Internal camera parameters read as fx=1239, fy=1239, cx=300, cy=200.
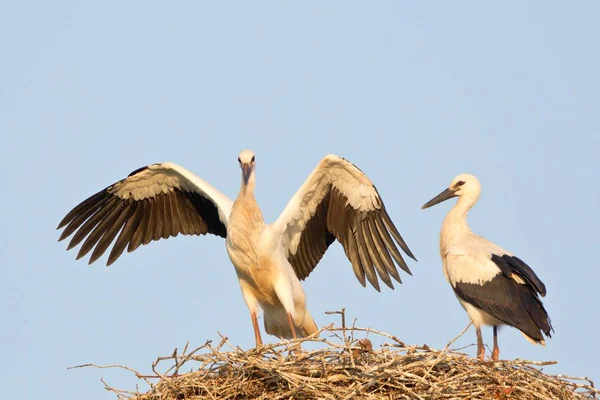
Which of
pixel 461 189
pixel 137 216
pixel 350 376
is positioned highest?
pixel 461 189

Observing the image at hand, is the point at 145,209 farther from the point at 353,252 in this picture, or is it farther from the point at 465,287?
the point at 465,287

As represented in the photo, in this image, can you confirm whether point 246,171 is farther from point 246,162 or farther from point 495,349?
point 495,349

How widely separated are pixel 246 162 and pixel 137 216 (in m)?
1.61

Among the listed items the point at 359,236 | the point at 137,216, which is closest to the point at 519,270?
the point at 359,236

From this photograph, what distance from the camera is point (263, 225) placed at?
1035 centimetres

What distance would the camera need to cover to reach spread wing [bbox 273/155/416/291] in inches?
410

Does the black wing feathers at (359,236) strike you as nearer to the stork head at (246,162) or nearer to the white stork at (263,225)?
the white stork at (263,225)

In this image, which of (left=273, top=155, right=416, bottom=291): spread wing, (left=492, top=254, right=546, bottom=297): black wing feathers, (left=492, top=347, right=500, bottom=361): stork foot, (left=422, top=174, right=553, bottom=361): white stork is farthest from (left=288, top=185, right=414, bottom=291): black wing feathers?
(left=492, top=347, right=500, bottom=361): stork foot

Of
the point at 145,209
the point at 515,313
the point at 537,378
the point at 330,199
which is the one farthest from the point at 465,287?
the point at 145,209

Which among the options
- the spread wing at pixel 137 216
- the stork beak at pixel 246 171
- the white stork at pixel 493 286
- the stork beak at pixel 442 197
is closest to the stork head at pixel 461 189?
the stork beak at pixel 442 197

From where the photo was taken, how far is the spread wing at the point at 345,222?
34.1ft

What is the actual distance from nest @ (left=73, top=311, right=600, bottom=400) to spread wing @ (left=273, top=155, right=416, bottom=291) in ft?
6.16

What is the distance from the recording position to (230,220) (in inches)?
403

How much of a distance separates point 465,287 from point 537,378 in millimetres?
2108
